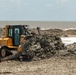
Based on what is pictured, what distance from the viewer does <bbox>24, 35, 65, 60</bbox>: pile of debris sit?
2023 cm

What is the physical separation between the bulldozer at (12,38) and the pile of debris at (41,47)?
0.82m

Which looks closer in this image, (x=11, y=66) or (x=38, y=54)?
(x=11, y=66)

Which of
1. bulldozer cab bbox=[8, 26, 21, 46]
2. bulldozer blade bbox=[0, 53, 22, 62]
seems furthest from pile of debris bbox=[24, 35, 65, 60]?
bulldozer cab bbox=[8, 26, 21, 46]

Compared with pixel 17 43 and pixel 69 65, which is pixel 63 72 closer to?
pixel 69 65

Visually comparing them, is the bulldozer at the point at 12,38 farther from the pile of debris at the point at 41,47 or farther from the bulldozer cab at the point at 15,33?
the pile of debris at the point at 41,47

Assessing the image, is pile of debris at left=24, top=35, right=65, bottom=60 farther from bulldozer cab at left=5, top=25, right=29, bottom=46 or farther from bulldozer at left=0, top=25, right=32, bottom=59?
bulldozer cab at left=5, top=25, right=29, bottom=46

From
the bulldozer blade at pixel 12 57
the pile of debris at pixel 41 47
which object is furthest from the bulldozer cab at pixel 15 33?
the bulldozer blade at pixel 12 57

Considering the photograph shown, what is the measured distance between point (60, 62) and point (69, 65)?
120 centimetres

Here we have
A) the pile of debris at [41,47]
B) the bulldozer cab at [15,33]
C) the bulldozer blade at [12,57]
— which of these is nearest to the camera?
the pile of debris at [41,47]

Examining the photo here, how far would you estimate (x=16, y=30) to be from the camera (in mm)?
21781

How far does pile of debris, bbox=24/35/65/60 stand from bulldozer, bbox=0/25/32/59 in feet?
2.70

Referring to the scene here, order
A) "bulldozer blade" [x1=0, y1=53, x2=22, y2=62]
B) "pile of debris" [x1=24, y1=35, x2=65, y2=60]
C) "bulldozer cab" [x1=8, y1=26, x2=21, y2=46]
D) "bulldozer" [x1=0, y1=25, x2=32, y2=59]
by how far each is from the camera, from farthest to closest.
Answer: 1. "bulldozer cab" [x1=8, y1=26, x2=21, y2=46]
2. "bulldozer" [x1=0, y1=25, x2=32, y2=59]
3. "bulldozer blade" [x1=0, y1=53, x2=22, y2=62]
4. "pile of debris" [x1=24, y1=35, x2=65, y2=60]

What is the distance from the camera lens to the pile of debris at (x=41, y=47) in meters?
20.2

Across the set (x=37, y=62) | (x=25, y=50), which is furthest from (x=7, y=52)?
(x=37, y=62)
